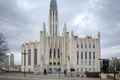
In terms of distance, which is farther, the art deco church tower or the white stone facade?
the art deco church tower

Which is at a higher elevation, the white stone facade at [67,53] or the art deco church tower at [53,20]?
the art deco church tower at [53,20]

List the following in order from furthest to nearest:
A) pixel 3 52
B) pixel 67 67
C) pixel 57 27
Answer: pixel 57 27 < pixel 67 67 < pixel 3 52

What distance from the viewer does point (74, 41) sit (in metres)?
141

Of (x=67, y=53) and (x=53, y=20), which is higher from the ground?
(x=53, y=20)

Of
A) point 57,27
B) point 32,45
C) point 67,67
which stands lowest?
A: point 67,67

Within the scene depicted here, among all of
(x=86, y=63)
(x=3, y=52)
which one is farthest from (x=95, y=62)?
(x=3, y=52)

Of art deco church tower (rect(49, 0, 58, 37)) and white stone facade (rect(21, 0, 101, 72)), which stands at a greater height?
art deco church tower (rect(49, 0, 58, 37))

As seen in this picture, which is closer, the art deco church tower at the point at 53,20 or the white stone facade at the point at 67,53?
the white stone facade at the point at 67,53

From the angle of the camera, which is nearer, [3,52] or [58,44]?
[3,52]

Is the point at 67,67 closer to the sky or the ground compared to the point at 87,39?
closer to the ground

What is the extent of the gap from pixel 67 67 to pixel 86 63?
9215 mm

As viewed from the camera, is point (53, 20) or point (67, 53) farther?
point (53, 20)

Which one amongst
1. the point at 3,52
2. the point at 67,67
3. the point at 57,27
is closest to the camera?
the point at 3,52

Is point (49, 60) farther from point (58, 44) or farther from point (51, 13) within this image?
point (51, 13)
